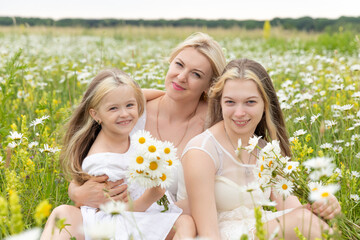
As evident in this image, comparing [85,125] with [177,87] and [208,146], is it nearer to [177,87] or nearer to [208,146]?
[177,87]

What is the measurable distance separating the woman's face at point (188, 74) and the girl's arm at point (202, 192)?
780 mm

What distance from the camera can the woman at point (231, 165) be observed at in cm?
219

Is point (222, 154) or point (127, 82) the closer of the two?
point (222, 154)

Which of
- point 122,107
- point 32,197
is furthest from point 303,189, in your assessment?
point 32,197

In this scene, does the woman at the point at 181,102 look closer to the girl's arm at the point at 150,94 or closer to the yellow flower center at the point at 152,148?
the girl's arm at the point at 150,94

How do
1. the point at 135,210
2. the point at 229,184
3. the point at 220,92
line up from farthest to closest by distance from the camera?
the point at 220,92, the point at 229,184, the point at 135,210

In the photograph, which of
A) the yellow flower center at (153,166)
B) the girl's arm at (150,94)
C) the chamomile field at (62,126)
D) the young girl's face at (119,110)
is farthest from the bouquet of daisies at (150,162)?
the girl's arm at (150,94)

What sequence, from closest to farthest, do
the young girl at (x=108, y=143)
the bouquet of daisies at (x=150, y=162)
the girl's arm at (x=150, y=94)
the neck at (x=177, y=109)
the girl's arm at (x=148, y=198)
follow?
the bouquet of daisies at (x=150, y=162), the girl's arm at (x=148, y=198), the young girl at (x=108, y=143), the neck at (x=177, y=109), the girl's arm at (x=150, y=94)

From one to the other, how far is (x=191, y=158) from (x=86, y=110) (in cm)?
76

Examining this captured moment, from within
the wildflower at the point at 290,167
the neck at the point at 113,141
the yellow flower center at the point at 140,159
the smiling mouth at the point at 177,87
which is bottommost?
the neck at the point at 113,141

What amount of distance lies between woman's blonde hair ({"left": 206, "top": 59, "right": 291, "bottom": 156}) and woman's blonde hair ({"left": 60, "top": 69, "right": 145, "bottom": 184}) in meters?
0.46

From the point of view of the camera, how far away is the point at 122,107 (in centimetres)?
251

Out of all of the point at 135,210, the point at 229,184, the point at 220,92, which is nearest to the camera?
the point at 135,210

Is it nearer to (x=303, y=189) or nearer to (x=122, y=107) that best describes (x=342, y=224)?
(x=303, y=189)
